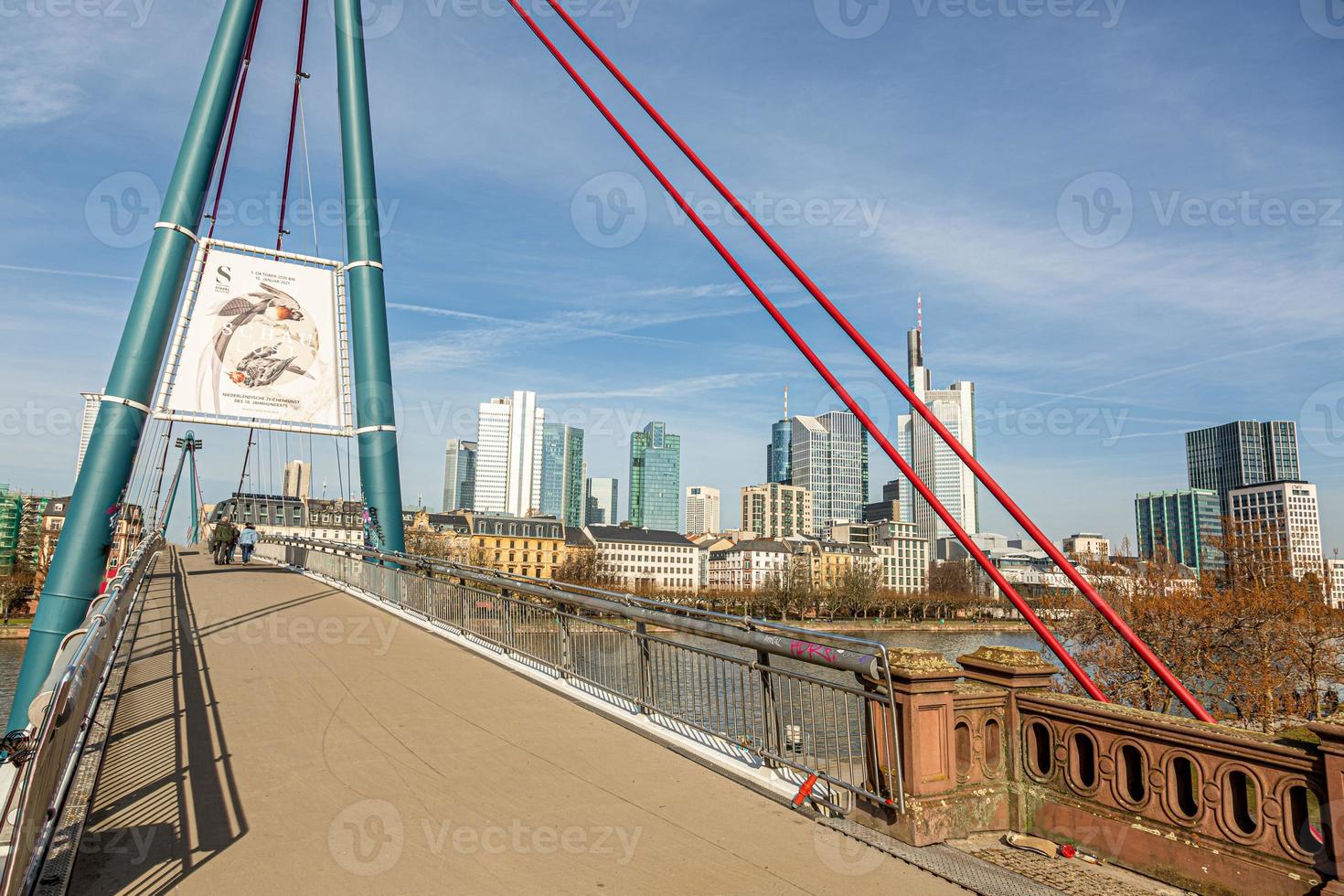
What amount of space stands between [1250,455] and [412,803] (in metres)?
211

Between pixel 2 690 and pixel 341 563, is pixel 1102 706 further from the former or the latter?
pixel 2 690

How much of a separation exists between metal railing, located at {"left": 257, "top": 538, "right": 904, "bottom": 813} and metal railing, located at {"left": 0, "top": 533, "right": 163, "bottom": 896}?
151 inches

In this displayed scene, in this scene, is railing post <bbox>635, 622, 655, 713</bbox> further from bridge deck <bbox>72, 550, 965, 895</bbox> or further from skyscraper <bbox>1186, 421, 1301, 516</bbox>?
skyscraper <bbox>1186, 421, 1301, 516</bbox>

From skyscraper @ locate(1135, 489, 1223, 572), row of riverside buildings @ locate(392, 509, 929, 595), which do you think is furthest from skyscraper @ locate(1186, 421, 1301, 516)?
row of riverside buildings @ locate(392, 509, 929, 595)

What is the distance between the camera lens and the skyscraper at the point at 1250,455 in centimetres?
17650

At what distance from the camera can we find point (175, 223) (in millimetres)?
15273

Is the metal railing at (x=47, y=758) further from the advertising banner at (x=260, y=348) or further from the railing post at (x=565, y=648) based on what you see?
the advertising banner at (x=260, y=348)

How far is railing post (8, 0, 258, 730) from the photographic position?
13000 millimetres

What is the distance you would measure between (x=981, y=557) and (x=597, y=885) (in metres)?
3.58

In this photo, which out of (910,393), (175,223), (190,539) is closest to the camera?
(910,393)

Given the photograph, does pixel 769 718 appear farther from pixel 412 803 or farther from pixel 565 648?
pixel 565 648

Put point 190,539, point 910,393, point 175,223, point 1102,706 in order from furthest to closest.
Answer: point 190,539 → point 175,223 → point 910,393 → point 1102,706

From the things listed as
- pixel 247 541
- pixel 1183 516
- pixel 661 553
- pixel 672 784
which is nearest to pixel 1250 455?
pixel 1183 516

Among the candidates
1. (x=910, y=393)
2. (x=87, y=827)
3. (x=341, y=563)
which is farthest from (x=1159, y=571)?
(x=87, y=827)
